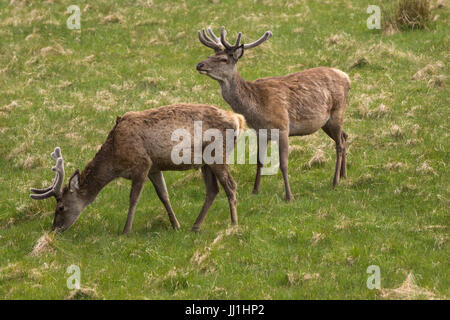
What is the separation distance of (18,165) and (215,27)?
7712 millimetres

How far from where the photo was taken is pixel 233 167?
1185 centimetres

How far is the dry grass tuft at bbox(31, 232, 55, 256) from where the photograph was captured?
8.92 meters

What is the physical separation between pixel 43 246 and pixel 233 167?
3.92m

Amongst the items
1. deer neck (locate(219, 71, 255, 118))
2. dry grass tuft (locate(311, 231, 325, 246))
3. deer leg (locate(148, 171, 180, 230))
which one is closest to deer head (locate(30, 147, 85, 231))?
deer leg (locate(148, 171, 180, 230))

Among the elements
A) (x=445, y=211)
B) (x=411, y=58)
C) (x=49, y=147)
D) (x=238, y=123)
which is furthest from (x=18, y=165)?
(x=411, y=58)

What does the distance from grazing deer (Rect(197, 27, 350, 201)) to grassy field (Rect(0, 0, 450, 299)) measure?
73cm

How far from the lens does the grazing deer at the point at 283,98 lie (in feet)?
34.8

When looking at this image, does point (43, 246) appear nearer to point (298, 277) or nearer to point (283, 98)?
point (298, 277)

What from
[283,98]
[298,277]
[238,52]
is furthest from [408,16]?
[298,277]

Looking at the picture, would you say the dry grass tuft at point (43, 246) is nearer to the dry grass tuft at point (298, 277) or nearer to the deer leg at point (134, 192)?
the deer leg at point (134, 192)

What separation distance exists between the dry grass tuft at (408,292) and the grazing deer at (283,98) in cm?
342

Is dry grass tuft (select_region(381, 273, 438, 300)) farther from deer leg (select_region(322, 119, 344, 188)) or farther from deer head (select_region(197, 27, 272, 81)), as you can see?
deer head (select_region(197, 27, 272, 81))

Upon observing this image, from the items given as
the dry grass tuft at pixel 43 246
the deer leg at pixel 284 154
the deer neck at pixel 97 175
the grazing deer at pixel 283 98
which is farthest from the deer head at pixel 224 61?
the dry grass tuft at pixel 43 246

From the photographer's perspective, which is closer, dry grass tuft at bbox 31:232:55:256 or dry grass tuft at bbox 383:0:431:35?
dry grass tuft at bbox 31:232:55:256
